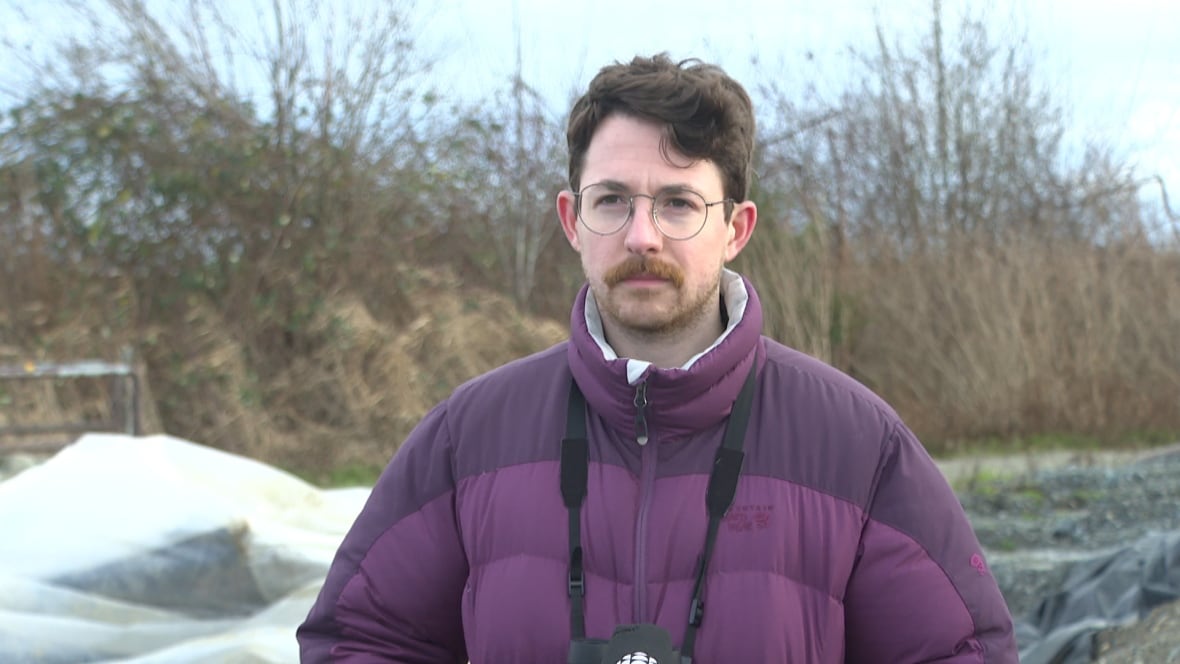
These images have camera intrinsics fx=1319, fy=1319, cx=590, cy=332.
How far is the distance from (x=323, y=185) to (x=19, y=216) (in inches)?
111

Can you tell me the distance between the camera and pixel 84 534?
4.73 m

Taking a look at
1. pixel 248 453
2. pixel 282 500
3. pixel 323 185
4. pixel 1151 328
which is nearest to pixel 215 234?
pixel 323 185

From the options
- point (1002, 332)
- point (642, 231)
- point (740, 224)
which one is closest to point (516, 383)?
point (642, 231)

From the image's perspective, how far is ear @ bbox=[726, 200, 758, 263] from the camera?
2.38m

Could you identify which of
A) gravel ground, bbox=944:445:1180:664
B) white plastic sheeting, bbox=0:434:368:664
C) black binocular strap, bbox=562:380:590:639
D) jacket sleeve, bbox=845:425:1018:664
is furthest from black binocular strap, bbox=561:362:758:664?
gravel ground, bbox=944:445:1180:664

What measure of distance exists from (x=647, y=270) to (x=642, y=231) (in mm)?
69

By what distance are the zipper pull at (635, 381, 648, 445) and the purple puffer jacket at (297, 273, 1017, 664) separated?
10mm

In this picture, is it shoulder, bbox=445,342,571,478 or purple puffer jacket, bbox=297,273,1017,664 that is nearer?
purple puffer jacket, bbox=297,273,1017,664

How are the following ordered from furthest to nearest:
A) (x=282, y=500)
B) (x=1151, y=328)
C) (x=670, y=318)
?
(x=1151, y=328) → (x=282, y=500) → (x=670, y=318)

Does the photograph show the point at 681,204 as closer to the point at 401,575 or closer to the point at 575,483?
the point at 575,483

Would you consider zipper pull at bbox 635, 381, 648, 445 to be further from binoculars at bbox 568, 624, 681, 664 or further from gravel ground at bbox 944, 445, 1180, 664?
gravel ground at bbox 944, 445, 1180, 664

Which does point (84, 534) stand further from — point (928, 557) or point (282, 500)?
point (928, 557)

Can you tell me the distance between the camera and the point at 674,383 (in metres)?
2.15

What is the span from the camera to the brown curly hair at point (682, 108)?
7.32ft
